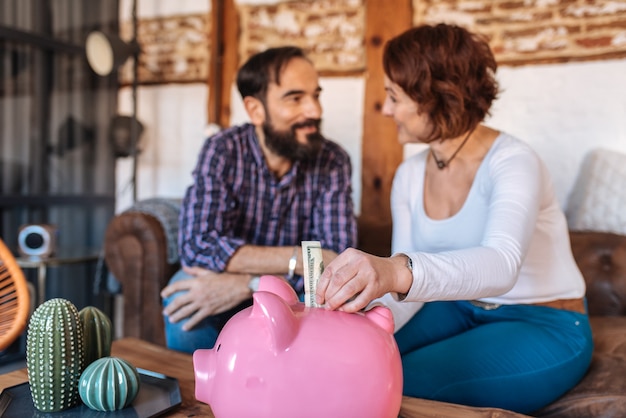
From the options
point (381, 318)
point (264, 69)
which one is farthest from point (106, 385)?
point (264, 69)

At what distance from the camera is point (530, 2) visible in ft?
8.25

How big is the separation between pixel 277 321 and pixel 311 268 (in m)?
0.13

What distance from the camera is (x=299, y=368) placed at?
723mm

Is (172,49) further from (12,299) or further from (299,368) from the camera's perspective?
(299,368)

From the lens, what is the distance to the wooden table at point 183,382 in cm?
94

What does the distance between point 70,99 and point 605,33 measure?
2.77 meters

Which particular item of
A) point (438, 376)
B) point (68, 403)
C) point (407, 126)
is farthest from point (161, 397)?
point (407, 126)

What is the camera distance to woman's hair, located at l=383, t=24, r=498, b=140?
1.35 metres

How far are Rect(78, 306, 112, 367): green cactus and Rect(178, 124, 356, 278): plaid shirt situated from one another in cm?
75

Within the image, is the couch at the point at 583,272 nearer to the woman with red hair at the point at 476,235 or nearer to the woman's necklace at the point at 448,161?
the woman with red hair at the point at 476,235

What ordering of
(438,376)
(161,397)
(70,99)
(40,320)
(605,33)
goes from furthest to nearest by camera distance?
(70,99), (605,33), (438,376), (161,397), (40,320)

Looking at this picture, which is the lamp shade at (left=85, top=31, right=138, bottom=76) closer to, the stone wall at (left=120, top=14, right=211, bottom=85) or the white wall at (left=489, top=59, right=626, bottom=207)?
the stone wall at (left=120, top=14, right=211, bottom=85)

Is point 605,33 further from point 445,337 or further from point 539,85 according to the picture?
point 445,337

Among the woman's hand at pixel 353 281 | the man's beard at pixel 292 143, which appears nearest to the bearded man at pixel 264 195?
the man's beard at pixel 292 143
